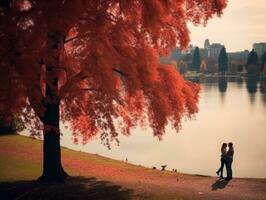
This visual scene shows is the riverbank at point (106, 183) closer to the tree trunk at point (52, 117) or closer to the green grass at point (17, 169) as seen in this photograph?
the green grass at point (17, 169)

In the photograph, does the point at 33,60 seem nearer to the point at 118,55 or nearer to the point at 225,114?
the point at 118,55

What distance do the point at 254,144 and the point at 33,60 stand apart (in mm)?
33281

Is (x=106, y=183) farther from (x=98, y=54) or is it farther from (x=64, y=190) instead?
(x=98, y=54)

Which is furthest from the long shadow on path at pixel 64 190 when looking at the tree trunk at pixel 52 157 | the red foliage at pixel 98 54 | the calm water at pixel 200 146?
the calm water at pixel 200 146

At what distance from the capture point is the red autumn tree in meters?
15.8

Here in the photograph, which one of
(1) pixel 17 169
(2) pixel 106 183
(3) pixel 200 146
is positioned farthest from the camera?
(3) pixel 200 146

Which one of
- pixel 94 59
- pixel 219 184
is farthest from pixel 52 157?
pixel 219 184

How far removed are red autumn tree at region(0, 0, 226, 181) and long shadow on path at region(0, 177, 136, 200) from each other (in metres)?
1.09

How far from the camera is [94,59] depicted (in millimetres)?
16453

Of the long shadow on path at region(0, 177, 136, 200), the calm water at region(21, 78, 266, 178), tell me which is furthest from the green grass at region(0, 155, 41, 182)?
the calm water at region(21, 78, 266, 178)

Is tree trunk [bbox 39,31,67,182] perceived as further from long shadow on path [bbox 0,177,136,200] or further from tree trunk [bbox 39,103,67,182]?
long shadow on path [bbox 0,177,136,200]

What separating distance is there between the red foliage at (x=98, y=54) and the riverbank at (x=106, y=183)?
→ 269 centimetres

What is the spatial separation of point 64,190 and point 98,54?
5.94 m

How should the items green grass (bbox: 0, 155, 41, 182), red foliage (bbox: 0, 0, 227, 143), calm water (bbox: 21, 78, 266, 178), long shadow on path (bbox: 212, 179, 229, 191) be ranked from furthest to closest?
1. calm water (bbox: 21, 78, 266, 178)
2. green grass (bbox: 0, 155, 41, 182)
3. long shadow on path (bbox: 212, 179, 229, 191)
4. red foliage (bbox: 0, 0, 227, 143)
